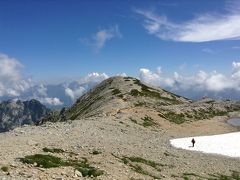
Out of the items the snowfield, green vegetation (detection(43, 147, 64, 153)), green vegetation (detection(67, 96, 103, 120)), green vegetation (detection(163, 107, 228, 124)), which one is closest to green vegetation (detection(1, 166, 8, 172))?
green vegetation (detection(43, 147, 64, 153))

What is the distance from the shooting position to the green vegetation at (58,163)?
27625 millimetres

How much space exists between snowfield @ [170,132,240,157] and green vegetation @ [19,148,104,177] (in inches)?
1342

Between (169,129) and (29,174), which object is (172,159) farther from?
(169,129)

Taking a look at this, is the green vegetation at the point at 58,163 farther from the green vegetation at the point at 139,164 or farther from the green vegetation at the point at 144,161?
the green vegetation at the point at 144,161

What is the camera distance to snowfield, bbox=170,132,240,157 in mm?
62400

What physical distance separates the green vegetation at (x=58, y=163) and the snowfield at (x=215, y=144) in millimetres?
34074

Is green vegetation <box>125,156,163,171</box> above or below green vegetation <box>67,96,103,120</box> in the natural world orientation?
below

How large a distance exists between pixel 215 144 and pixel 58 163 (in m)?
45.5

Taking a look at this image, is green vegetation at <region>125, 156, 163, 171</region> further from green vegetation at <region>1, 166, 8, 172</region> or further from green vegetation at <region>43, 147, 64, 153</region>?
green vegetation at <region>1, 166, 8, 172</region>

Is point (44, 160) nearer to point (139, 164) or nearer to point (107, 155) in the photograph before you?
point (107, 155)

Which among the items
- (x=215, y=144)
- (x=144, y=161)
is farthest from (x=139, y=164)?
(x=215, y=144)

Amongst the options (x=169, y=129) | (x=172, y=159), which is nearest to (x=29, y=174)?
(x=172, y=159)

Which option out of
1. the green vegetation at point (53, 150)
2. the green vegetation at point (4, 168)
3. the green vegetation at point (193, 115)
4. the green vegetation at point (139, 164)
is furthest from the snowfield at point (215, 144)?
the green vegetation at point (4, 168)

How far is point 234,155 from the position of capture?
60.0m
